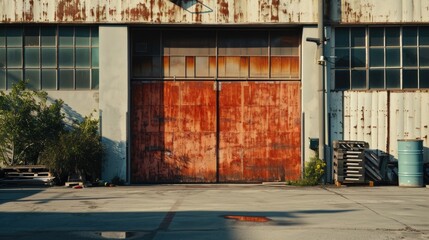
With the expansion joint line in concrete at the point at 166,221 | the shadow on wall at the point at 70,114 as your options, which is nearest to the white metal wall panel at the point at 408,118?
the expansion joint line in concrete at the point at 166,221

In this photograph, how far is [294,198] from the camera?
17.2 meters

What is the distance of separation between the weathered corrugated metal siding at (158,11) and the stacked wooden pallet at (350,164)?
4.57 metres

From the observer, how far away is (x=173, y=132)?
75.0 ft

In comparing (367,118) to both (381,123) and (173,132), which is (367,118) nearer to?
(381,123)

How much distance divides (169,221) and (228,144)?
10.6 m

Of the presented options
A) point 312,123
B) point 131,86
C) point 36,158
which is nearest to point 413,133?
point 312,123

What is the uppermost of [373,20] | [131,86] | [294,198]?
[373,20]

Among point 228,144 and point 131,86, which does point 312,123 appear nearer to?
point 228,144

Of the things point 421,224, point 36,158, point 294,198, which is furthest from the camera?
point 36,158

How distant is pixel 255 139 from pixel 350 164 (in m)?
3.42

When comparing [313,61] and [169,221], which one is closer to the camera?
[169,221]

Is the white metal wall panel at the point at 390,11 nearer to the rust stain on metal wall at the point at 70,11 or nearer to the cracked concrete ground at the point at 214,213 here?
the cracked concrete ground at the point at 214,213

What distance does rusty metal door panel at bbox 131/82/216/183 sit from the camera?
22797mm

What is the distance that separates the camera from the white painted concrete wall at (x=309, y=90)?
22.7 m
